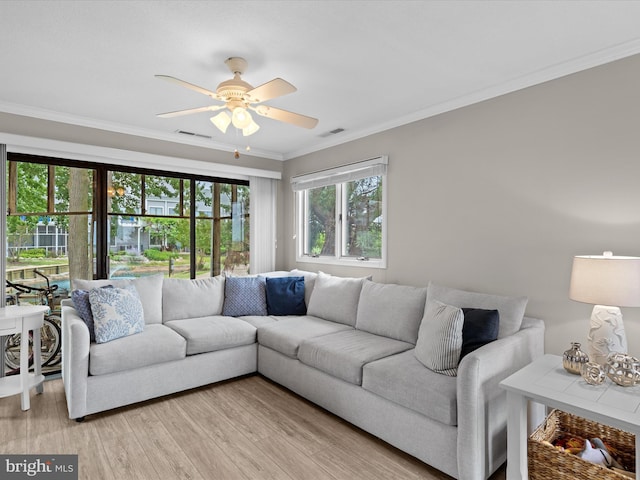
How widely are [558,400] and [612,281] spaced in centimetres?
71

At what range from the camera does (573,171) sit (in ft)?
8.20

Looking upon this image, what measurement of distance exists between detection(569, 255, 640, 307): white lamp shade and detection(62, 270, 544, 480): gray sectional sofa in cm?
49

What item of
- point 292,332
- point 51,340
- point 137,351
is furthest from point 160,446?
point 51,340

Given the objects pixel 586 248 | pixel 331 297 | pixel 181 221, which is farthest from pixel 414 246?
pixel 181 221

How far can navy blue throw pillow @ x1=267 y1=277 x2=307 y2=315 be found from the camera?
3926 millimetres

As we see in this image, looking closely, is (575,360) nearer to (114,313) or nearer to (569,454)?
(569,454)

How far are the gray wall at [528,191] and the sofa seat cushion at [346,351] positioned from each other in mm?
815

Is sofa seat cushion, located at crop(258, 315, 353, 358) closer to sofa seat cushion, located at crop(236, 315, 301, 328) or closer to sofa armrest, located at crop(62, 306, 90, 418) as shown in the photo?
sofa seat cushion, located at crop(236, 315, 301, 328)

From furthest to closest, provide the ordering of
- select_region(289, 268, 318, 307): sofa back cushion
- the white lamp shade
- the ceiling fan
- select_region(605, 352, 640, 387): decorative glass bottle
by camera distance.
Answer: select_region(289, 268, 318, 307): sofa back cushion, the ceiling fan, the white lamp shade, select_region(605, 352, 640, 387): decorative glass bottle

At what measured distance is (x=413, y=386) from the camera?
218cm

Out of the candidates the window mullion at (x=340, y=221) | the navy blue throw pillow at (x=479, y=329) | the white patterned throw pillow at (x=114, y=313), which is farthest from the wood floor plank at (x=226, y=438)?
the window mullion at (x=340, y=221)

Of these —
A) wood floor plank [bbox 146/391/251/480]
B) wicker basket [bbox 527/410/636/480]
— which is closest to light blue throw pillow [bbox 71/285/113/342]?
wood floor plank [bbox 146/391/251/480]

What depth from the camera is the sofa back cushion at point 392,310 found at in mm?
2947

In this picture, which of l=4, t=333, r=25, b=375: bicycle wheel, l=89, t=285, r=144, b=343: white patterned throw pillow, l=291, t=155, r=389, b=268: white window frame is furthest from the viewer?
l=291, t=155, r=389, b=268: white window frame
